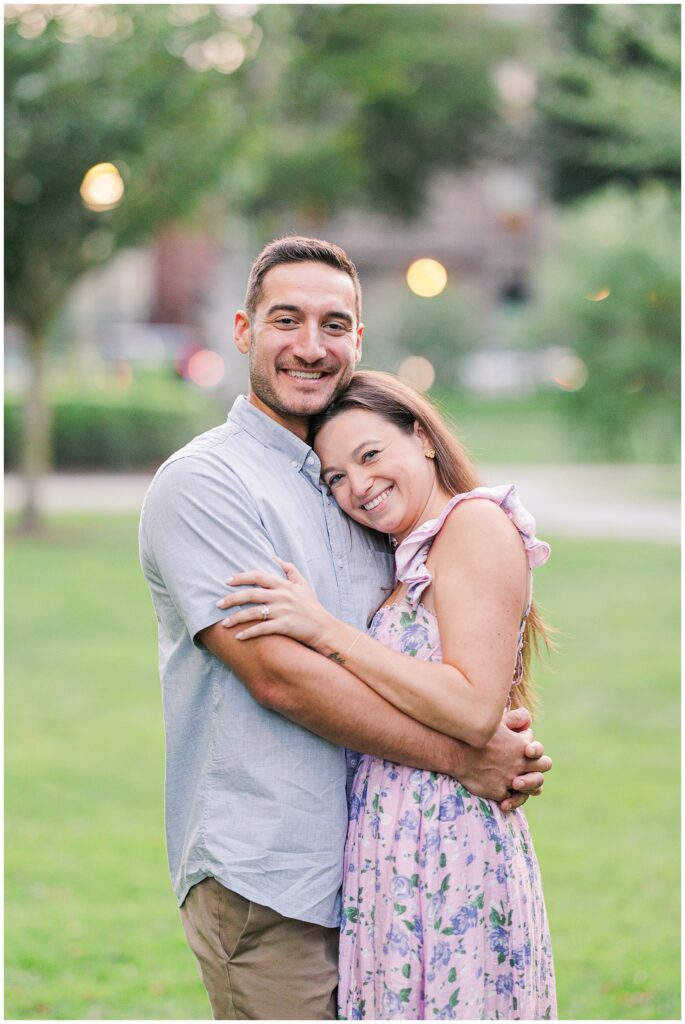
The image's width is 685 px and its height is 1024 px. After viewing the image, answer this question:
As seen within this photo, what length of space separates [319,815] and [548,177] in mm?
30722

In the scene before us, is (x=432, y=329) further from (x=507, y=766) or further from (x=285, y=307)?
(x=507, y=766)

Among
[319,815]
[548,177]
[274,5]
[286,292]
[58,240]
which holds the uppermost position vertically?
[548,177]

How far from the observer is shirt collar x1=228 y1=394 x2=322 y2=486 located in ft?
9.81

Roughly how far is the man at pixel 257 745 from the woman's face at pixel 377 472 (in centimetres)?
12

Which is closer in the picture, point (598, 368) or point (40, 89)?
point (40, 89)

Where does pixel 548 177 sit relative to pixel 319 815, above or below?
above

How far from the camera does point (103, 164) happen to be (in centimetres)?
1412

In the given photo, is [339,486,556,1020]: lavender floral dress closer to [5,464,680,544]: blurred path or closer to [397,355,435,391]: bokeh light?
[5,464,680,544]: blurred path

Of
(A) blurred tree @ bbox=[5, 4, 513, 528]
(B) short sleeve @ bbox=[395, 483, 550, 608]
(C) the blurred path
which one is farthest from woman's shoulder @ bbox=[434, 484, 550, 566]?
Result: (C) the blurred path

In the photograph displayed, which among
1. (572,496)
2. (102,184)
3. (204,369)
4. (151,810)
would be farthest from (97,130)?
(204,369)

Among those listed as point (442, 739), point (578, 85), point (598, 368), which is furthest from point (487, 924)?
point (578, 85)

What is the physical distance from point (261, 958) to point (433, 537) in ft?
3.26

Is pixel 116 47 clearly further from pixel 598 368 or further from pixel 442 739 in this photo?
pixel 442 739

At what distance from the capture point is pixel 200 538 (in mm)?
2695
